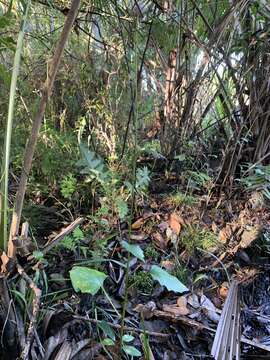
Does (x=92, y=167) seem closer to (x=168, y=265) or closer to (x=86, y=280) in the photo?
(x=168, y=265)

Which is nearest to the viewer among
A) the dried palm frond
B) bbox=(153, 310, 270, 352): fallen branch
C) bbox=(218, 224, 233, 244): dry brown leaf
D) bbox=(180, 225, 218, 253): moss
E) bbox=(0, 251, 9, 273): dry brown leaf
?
bbox=(0, 251, 9, 273): dry brown leaf

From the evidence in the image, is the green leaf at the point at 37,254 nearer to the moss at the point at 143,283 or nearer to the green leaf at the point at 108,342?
the green leaf at the point at 108,342

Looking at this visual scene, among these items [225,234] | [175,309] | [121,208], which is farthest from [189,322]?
[225,234]

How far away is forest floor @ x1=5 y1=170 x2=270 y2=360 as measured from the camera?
38.8 inches

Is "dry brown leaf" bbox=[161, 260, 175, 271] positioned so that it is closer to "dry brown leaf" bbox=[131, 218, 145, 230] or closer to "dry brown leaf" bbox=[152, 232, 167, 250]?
"dry brown leaf" bbox=[152, 232, 167, 250]

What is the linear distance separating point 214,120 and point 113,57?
24.9 inches

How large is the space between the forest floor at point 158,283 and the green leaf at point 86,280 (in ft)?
0.22

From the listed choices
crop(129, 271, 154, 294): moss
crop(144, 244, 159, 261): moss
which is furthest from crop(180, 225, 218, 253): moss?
crop(129, 271, 154, 294): moss

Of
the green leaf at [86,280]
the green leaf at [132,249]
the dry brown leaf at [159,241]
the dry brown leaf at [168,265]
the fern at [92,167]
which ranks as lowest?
the dry brown leaf at [168,265]

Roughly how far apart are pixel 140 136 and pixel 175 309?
970mm

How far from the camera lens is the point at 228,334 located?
106 cm

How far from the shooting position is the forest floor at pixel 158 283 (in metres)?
0.99

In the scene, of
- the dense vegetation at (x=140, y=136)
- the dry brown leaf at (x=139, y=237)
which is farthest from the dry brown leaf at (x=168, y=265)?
the dry brown leaf at (x=139, y=237)

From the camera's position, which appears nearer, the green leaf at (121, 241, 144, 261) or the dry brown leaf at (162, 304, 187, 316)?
the green leaf at (121, 241, 144, 261)
